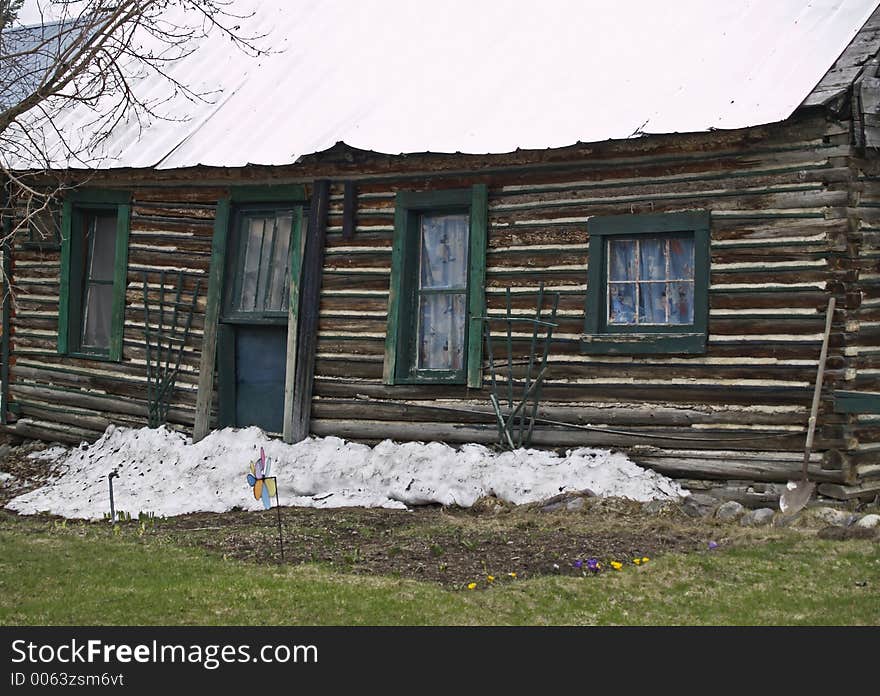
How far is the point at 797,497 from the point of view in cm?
975

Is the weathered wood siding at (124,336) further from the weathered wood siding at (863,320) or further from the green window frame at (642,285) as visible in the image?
the weathered wood siding at (863,320)

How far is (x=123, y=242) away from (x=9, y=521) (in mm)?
4071

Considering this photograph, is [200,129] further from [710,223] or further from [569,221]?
[710,223]

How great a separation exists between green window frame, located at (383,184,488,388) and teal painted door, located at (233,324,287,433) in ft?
5.11

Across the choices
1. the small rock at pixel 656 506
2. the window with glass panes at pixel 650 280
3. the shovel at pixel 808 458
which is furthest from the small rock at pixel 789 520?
the window with glass panes at pixel 650 280

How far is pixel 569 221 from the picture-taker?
11031mm

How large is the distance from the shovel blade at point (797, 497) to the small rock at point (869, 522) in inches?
29.0

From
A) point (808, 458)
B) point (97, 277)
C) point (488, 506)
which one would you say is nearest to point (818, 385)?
point (808, 458)

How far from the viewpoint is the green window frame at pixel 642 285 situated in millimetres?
10273

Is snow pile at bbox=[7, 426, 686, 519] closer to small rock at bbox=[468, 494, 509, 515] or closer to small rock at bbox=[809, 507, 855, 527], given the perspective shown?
small rock at bbox=[468, 494, 509, 515]

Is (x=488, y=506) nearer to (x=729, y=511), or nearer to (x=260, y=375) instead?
(x=729, y=511)

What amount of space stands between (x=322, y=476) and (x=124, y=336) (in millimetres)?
3582

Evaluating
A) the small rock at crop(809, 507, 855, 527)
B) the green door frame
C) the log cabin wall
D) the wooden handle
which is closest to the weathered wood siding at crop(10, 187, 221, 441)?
the log cabin wall

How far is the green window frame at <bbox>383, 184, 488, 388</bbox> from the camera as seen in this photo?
449 inches
